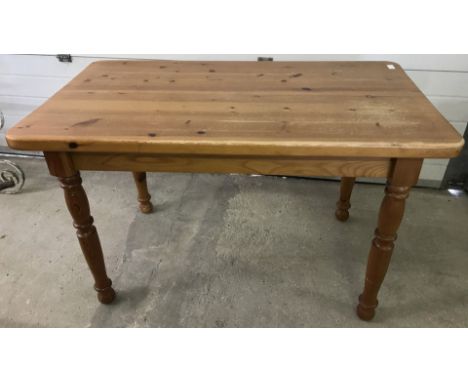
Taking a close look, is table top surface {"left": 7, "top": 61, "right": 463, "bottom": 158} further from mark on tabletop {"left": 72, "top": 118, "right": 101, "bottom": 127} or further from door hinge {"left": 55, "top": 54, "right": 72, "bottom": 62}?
door hinge {"left": 55, "top": 54, "right": 72, "bottom": 62}

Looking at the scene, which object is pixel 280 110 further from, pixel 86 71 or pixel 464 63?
pixel 464 63

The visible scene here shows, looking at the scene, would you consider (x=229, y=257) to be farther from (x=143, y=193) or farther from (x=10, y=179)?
(x=10, y=179)

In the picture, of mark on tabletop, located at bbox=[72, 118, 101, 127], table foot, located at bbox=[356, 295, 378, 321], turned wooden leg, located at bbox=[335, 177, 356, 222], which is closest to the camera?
mark on tabletop, located at bbox=[72, 118, 101, 127]

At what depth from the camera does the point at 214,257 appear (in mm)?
1615

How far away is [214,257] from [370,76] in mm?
965

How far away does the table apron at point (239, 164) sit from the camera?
986 millimetres

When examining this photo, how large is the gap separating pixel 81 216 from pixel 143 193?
64 centimetres

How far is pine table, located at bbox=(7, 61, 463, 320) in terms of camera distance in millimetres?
951

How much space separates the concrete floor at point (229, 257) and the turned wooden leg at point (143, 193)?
5cm

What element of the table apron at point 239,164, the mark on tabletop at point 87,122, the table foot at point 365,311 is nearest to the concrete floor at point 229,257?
the table foot at point 365,311

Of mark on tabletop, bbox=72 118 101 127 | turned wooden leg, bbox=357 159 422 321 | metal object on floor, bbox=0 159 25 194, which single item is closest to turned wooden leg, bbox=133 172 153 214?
mark on tabletop, bbox=72 118 101 127

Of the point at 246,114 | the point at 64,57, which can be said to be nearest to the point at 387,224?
the point at 246,114

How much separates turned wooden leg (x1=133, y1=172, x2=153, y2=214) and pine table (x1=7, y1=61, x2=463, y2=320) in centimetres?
52

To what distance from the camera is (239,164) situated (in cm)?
102
